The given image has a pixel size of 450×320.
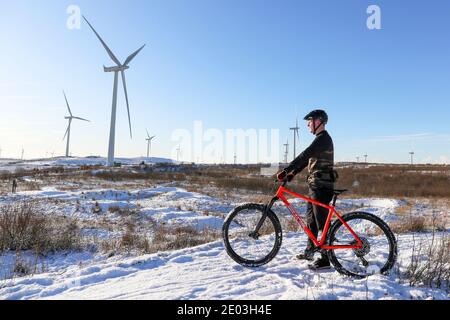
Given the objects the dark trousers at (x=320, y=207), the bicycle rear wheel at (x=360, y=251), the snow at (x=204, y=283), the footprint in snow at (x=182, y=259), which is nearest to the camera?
the snow at (x=204, y=283)

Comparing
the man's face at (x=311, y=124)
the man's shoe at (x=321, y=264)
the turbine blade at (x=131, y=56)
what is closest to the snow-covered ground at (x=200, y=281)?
the man's shoe at (x=321, y=264)

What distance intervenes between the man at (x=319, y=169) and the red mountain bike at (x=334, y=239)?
143 mm

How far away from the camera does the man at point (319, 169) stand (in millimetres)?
4824

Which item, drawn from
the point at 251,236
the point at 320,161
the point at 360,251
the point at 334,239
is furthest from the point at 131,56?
the point at 360,251

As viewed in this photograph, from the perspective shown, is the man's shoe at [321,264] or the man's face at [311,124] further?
the man's face at [311,124]

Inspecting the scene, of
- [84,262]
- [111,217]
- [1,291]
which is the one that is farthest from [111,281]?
[111,217]

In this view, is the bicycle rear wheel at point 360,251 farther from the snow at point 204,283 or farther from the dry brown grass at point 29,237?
the dry brown grass at point 29,237

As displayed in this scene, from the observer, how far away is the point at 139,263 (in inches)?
205

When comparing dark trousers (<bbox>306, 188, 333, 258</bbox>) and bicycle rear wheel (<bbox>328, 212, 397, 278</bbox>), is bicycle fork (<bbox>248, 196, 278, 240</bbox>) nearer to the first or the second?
dark trousers (<bbox>306, 188, 333, 258</bbox>)

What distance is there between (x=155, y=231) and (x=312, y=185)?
21.5 ft

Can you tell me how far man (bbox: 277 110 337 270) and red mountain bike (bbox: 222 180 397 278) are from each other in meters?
0.14

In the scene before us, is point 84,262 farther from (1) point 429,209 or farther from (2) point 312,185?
(1) point 429,209
